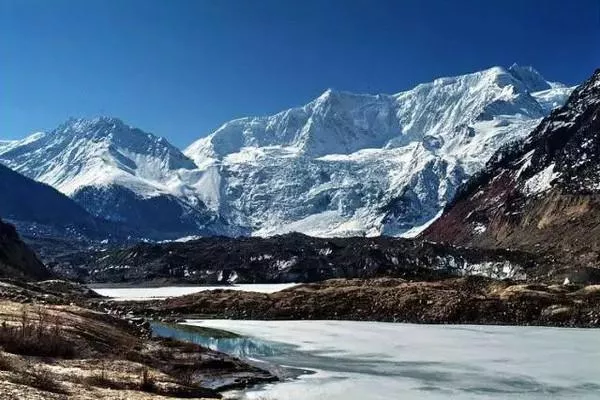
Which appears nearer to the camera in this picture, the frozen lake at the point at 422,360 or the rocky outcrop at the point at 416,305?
the frozen lake at the point at 422,360

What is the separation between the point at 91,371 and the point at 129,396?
5777 mm

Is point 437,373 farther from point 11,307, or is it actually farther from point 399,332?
point 399,332

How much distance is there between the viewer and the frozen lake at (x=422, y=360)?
40375mm

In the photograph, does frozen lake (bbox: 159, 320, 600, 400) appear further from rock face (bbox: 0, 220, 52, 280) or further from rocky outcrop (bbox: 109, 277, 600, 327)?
rock face (bbox: 0, 220, 52, 280)

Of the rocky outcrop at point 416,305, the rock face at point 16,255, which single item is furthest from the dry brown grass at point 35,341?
the rock face at point 16,255

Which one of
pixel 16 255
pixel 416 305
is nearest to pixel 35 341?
pixel 416 305

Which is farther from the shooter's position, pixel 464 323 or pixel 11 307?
pixel 464 323

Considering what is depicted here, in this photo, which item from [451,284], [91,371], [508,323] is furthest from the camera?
[451,284]

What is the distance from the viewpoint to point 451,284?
134000 mm

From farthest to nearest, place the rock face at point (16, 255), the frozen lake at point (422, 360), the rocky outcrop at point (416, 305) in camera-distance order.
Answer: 1. the rock face at point (16, 255)
2. the rocky outcrop at point (416, 305)
3. the frozen lake at point (422, 360)

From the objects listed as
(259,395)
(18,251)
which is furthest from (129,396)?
(18,251)

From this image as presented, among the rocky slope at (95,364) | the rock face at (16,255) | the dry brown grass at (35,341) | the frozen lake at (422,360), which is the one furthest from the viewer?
the rock face at (16,255)

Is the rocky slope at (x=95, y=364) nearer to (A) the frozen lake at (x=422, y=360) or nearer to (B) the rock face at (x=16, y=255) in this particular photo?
(A) the frozen lake at (x=422, y=360)

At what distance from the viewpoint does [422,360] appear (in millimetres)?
56438
